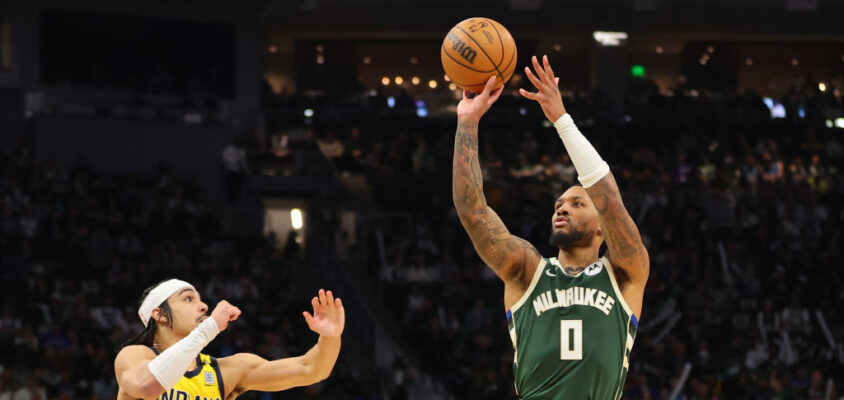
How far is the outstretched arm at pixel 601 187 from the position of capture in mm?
5477

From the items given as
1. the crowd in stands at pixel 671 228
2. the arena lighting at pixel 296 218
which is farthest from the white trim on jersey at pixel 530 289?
the arena lighting at pixel 296 218

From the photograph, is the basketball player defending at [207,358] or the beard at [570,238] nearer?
the beard at [570,238]

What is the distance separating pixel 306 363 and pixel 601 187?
2054mm

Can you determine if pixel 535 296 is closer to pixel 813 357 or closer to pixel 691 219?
pixel 813 357

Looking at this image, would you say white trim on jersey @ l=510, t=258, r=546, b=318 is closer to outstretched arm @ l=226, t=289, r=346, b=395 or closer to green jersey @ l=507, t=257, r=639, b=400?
green jersey @ l=507, t=257, r=639, b=400

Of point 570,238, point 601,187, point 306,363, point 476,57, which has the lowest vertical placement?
point 306,363

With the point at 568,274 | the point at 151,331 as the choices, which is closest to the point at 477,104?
the point at 568,274

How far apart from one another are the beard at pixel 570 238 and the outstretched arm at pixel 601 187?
0.49 ft

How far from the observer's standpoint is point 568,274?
561 cm

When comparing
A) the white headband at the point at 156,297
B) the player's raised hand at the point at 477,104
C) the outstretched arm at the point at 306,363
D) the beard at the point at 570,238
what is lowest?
the outstretched arm at the point at 306,363

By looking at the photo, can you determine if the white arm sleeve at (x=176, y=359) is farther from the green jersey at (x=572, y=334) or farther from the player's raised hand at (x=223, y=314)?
the green jersey at (x=572, y=334)

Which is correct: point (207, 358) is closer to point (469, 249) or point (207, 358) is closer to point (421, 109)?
point (469, 249)

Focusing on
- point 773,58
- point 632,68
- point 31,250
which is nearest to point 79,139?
point 31,250

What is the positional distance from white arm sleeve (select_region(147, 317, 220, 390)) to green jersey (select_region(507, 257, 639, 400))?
155 cm
